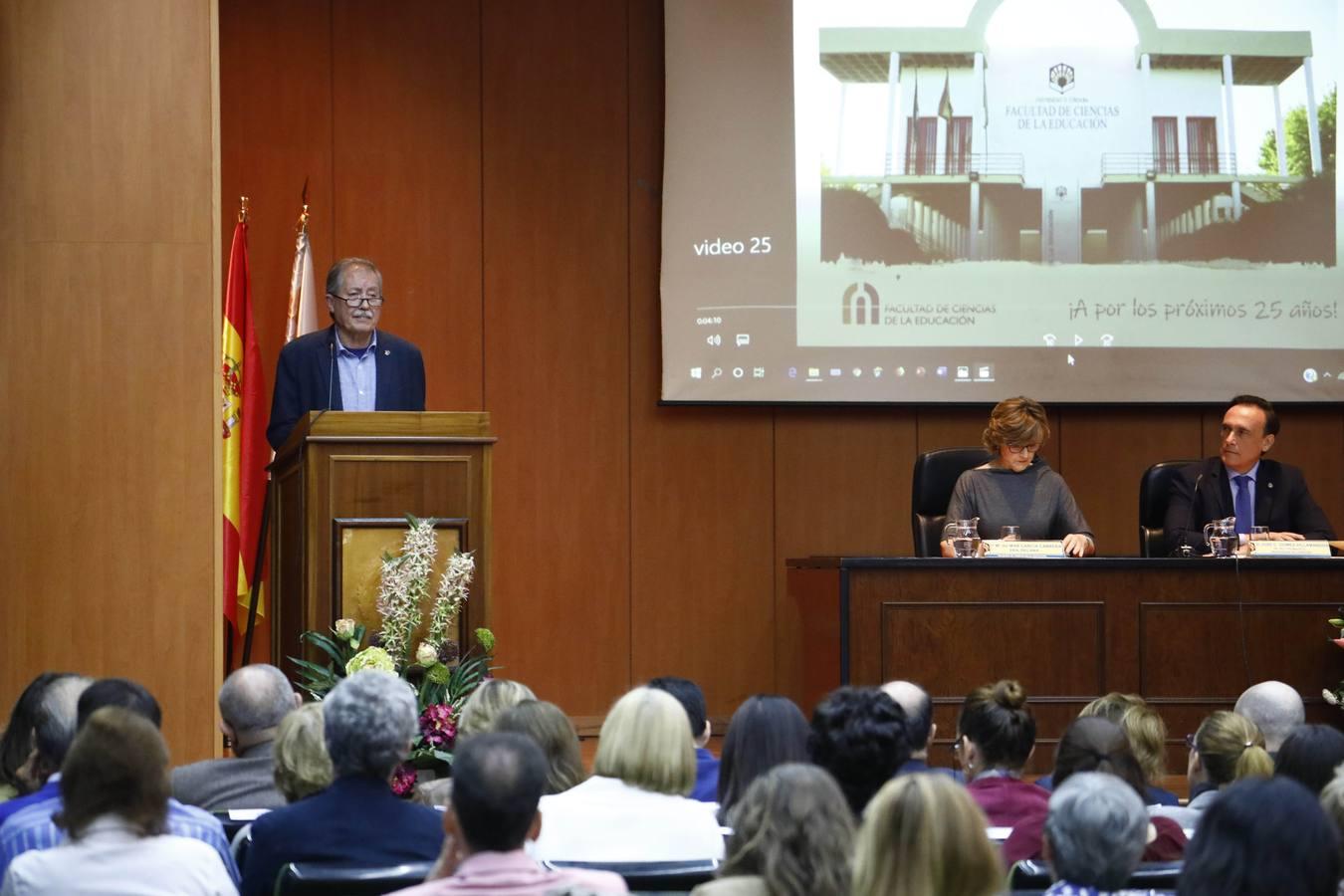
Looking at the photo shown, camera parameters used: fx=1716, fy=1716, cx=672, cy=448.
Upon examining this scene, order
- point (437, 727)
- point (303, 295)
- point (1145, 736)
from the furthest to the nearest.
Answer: point (303, 295)
point (437, 727)
point (1145, 736)

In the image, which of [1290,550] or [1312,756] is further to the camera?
[1290,550]

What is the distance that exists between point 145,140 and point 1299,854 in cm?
419

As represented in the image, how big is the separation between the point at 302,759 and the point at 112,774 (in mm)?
658

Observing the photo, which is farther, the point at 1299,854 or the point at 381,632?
the point at 381,632

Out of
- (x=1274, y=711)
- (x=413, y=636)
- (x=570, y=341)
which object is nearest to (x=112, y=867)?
(x=413, y=636)

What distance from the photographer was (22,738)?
10.3 feet

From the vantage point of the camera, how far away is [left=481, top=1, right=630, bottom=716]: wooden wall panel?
768cm

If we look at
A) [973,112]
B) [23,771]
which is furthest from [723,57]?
[23,771]

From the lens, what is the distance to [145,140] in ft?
17.3

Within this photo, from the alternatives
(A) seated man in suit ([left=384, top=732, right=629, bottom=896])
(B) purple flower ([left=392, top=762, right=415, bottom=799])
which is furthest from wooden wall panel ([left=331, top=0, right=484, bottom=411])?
(A) seated man in suit ([left=384, top=732, right=629, bottom=896])

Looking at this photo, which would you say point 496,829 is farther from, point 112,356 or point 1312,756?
point 112,356

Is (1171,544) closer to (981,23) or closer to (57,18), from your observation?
(981,23)

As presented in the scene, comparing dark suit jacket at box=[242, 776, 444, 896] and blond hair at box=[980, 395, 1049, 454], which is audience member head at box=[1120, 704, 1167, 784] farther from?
blond hair at box=[980, 395, 1049, 454]

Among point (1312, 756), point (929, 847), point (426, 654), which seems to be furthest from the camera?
point (426, 654)
